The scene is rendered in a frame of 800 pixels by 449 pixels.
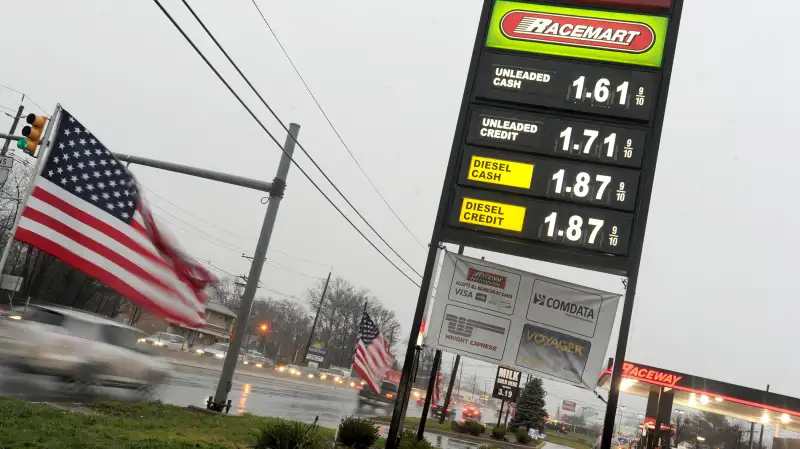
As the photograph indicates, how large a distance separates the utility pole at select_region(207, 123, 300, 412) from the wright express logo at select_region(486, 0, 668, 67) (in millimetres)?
6460

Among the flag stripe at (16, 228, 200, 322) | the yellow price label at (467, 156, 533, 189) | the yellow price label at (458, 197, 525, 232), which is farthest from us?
the yellow price label at (467, 156, 533, 189)

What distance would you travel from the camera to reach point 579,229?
961cm

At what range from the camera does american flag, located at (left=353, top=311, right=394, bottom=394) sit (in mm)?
17141

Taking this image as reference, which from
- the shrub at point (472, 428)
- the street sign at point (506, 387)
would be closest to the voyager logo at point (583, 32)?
the shrub at point (472, 428)

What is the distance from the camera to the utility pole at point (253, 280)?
15328mm

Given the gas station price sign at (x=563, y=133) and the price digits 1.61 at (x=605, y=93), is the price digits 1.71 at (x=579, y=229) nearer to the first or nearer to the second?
the gas station price sign at (x=563, y=133)

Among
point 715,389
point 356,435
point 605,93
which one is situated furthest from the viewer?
point 715,389

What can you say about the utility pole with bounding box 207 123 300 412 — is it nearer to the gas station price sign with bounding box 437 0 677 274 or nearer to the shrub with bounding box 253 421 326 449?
the gas station price sign with bounding box 437 0 677 274

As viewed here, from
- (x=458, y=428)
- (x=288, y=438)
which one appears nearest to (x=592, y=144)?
(x=288, y=438)

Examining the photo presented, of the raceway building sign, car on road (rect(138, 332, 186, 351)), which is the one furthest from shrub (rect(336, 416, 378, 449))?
car on road (rect(138, 332, 186, 351))

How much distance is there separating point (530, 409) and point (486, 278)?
51.4 metres

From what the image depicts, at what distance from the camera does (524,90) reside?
34.3 feet

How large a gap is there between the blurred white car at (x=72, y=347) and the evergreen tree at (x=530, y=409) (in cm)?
4644

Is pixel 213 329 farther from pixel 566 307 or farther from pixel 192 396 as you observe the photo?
pixel 566 307
